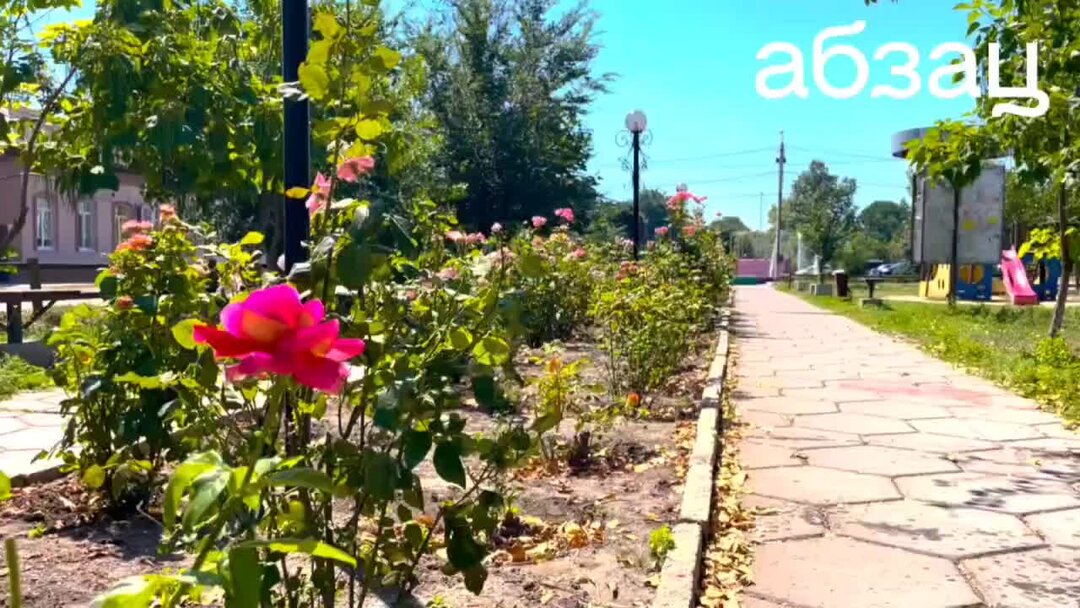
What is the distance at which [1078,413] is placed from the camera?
6180 millimetres

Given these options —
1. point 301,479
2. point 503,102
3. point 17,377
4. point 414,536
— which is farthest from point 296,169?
point 503,102

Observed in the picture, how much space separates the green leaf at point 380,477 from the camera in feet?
5.29

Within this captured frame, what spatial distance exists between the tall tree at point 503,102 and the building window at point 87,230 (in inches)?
432

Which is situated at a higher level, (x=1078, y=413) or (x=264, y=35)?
(x=264, y=35)

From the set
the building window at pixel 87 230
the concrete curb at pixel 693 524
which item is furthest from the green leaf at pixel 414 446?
the building window at pixel 87 230

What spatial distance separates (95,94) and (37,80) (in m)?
0.32

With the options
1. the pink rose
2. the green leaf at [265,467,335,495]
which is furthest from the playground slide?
the green leaf at [265,467,335,495]

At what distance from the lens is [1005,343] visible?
434 inches

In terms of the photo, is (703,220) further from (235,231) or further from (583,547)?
(583,547)

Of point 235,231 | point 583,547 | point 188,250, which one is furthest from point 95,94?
point 235,231

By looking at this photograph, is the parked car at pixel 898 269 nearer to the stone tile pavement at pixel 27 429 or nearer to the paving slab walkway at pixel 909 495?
the paving slab walkway at pixel 909 495

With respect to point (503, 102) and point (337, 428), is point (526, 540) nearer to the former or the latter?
point (337, 428)

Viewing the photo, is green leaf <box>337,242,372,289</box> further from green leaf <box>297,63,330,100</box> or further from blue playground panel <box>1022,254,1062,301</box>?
blue playground panel <box>1022,254,1062,301</box>

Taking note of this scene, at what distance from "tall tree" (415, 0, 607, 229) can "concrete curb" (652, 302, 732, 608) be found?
17.9 meters
